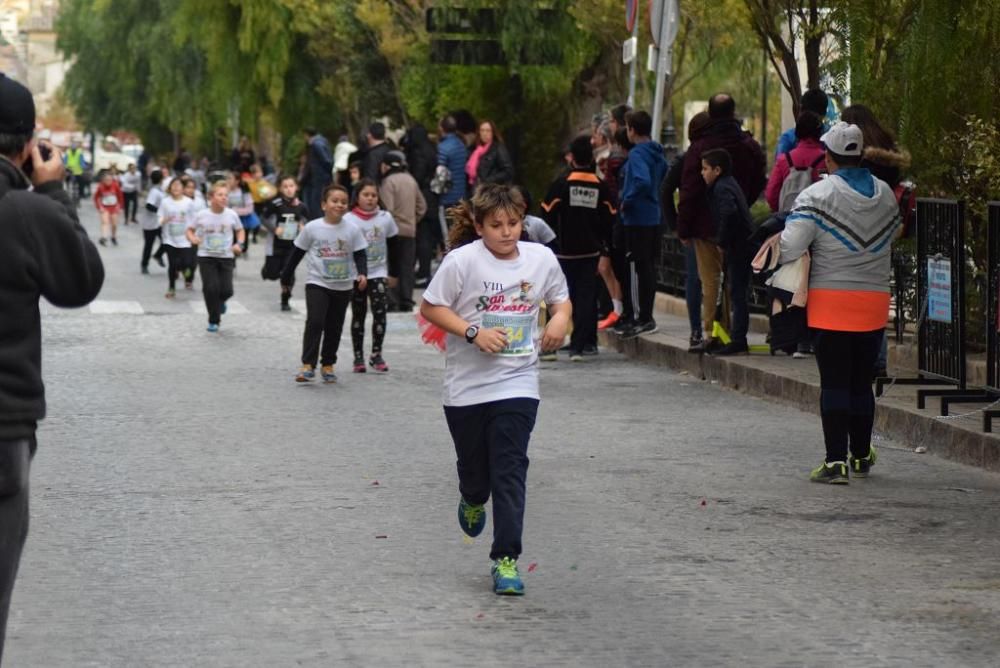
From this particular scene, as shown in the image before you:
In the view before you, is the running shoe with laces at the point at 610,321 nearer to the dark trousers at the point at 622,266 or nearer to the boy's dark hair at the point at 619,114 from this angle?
the dark trousers at the point at 622,266

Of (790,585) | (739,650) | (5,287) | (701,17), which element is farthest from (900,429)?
(701,17)

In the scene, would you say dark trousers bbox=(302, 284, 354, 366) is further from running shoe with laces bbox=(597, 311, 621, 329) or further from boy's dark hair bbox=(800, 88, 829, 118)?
boy's dark hair bbox=(800, 88, 829, 118)

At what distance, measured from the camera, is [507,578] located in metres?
7.20

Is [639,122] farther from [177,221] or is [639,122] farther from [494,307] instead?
[177,221]

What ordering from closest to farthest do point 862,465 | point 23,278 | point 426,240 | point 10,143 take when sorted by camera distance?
1. point 23,278
2. point 10,143
3. point 862,465
4. point 426,240

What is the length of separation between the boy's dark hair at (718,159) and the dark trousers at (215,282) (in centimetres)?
671

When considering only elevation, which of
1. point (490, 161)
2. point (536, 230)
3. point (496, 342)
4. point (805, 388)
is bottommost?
point (805, 388)

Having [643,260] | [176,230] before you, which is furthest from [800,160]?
[176,230]

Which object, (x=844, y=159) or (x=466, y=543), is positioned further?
(x=844, y=159)

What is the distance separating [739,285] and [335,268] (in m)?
3.01

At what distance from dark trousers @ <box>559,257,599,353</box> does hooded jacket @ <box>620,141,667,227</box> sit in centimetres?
68

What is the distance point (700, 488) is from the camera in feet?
32.7

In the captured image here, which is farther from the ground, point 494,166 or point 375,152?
point 375,152

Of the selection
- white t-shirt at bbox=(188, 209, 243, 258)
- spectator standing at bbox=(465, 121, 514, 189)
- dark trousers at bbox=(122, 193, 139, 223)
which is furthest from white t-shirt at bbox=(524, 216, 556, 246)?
dark trousers at bbox=(122, 193, 139, 223)
